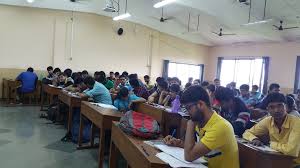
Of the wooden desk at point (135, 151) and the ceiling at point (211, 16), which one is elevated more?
the ceiling at point (211, 16)

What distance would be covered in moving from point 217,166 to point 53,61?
9.88m

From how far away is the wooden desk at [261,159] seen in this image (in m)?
2.27

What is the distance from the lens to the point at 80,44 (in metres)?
11.4

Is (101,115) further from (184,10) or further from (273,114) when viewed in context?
(184,10)

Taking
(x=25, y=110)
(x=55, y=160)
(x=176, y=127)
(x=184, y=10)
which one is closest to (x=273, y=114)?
(x=176, y=127)

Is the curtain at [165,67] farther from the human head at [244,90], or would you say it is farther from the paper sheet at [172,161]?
the paper sheet at [172,161]

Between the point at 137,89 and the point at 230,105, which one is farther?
the point at 137,89

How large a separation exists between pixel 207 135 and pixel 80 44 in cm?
1009

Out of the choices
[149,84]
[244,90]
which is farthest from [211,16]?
[244,90]

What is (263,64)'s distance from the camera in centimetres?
1116

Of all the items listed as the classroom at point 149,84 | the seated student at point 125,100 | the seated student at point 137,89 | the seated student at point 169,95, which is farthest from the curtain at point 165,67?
the seated student at point 125,100

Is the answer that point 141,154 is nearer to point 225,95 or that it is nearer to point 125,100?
point 225,95

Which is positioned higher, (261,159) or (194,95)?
(194,95)

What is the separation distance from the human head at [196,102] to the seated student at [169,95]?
3.31 meters
